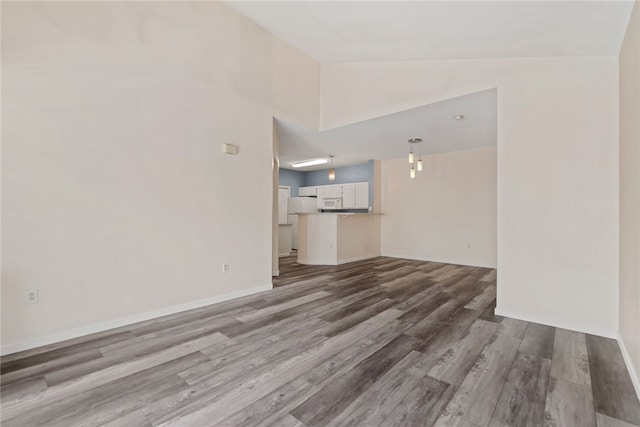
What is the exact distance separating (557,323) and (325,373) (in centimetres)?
243

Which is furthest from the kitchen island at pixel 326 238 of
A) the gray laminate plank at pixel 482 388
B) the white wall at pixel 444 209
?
the gray laminate plank at pixel 482 388

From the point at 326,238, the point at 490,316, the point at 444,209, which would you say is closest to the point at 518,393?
the point at 490,316

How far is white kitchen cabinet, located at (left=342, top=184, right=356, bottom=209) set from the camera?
23.9 feet

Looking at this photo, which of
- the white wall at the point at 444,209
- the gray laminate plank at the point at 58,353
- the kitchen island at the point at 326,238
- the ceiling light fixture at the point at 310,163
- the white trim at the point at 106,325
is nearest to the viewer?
the gray laminate plank at the point at 58,353

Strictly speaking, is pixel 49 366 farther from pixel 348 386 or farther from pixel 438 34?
pixel 438 34

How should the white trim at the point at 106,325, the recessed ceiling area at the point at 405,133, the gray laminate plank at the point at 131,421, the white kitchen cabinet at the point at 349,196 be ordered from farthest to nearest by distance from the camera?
the white kitchen cabinet at the point at 349,196 → the recessed ceiling area at the point at 405,133 → the white trim at the point at 106,325 → the gray laminate plank at the point at 131,421

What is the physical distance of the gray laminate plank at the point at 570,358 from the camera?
1.80 meters

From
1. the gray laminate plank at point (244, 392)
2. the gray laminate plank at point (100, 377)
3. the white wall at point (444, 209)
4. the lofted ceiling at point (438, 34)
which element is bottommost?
the gray laminate plank at point (100, 377)

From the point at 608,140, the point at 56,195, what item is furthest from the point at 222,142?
the point at 608,140

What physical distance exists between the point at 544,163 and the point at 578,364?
5.89 feet

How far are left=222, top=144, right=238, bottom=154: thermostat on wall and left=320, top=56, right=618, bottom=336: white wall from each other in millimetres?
2727

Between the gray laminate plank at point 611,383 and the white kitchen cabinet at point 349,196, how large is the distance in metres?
5.42

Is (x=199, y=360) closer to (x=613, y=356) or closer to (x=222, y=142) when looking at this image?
(x=222, y=142)

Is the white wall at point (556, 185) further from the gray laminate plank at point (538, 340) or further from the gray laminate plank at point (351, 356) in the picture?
the gray laminate plank at point (351, 356)
